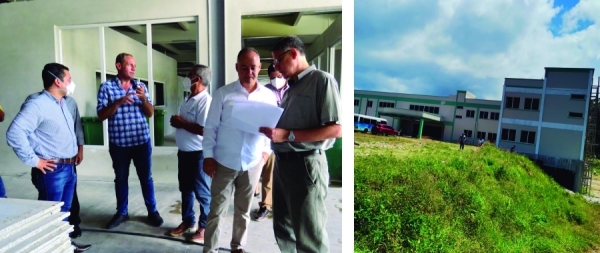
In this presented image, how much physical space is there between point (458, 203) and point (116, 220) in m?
1.87

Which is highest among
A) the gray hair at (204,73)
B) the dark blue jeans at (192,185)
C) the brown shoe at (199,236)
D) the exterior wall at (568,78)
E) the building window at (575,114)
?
the exterior wall at (568,78)

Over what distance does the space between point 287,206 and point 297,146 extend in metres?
0.32

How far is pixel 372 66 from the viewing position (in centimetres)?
213

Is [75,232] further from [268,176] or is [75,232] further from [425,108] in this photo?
[425,108]

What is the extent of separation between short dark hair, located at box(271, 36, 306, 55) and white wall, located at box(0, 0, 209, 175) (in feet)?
0.61

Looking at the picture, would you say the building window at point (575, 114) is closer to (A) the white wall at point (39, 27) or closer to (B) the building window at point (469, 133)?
(B) the building window at point (469, 133)

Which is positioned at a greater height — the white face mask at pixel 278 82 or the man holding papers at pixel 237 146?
the white face mask at pixel 278 82

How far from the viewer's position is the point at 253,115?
1.48 m

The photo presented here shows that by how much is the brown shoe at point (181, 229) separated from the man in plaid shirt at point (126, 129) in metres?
0.09

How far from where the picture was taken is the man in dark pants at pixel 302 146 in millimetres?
1424

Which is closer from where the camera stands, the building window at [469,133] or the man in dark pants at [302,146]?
the man in dark pants at [302,146]

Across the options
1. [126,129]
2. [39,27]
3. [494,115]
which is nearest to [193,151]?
[126,129]

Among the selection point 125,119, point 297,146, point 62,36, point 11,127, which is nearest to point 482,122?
point 297,146

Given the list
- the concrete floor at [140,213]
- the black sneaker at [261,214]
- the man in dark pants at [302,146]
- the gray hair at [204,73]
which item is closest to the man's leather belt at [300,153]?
the man in dark pants at [302,146]
